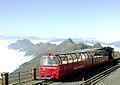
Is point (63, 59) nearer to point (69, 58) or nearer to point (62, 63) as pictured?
point (62, 63)

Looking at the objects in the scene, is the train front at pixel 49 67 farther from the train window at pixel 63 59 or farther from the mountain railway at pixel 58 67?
the train window at pixel 63 59

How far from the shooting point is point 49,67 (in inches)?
1473

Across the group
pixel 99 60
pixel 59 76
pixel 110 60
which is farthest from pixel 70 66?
pixel 110 60

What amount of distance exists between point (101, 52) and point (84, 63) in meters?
12.0

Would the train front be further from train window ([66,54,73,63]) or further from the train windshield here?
train window ([66,54,73,63])

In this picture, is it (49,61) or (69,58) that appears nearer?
(49,61)

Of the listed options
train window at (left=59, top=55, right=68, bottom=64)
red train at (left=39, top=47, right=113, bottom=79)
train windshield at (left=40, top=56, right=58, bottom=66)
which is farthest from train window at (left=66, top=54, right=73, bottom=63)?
train windshield at (left=40, top=56, right=58, bottom=66)

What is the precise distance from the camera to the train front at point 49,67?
37.2 metres

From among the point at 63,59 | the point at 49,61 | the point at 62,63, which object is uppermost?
the point at 63,59

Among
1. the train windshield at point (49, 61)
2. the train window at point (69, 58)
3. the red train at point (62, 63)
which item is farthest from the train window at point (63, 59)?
the train windshield at point (49, 61)

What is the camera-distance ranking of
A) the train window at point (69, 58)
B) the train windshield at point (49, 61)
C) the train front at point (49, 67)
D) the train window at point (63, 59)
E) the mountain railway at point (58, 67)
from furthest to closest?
the train window at point (69, 58) → the train window at point (63, 59) → the train windshield at point (49, 61) → the train front at point (49, 67) → the mountain railway at point (58, 67)

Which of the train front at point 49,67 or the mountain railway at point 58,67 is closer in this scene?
the mountain railway at point 58,67

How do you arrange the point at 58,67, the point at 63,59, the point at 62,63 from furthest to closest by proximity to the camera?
the point at 63,59
the point at 62,63
the point at 58,67

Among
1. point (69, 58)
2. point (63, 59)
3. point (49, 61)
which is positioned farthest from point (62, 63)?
point (69, 58)
